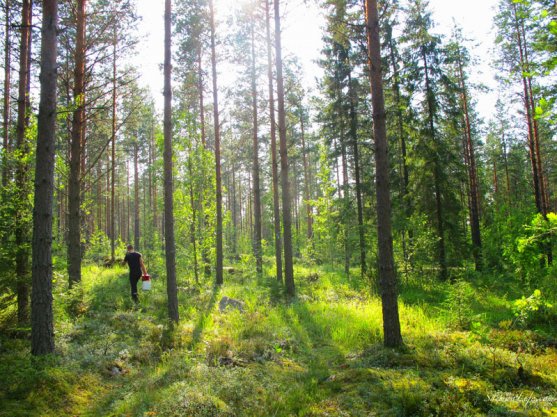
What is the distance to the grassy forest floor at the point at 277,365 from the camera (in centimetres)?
429

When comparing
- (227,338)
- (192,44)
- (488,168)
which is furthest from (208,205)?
(488,168)

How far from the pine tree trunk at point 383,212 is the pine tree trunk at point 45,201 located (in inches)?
237

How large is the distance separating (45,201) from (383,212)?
20.2 feet

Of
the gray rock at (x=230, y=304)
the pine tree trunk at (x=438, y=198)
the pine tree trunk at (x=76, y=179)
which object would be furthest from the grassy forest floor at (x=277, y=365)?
the pine tree trunk at (x=438, y=198)

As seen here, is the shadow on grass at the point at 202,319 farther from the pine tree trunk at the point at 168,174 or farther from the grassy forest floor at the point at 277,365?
the pine tree trunk at the point at 168,174

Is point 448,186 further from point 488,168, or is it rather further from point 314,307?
point 488,168

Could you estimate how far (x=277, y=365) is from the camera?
6.12m

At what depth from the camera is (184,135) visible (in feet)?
47.6

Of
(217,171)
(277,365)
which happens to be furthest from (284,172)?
(277,365)

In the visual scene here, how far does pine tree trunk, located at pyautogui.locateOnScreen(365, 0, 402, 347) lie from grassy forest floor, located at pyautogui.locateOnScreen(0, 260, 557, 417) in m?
0.51

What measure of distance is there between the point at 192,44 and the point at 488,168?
38745 millimetres

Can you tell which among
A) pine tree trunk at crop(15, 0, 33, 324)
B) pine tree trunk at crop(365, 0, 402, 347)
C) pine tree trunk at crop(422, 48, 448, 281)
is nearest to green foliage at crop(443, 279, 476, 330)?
Result: pine tree trunk at crop(365, 0, 402, 347)

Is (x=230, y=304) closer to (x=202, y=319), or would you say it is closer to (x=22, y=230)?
(x=202, y=319)

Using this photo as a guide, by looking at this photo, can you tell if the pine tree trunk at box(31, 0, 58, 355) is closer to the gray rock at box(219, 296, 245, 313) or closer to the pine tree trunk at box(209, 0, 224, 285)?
the gray rock at box(219, 296, 245, 313)
